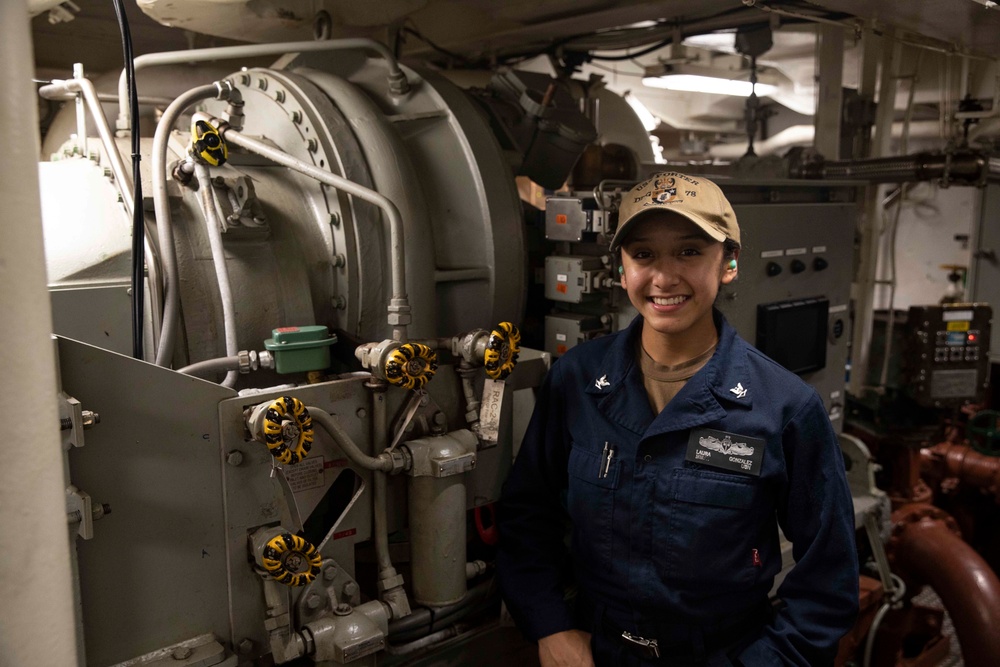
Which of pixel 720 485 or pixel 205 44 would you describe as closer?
pixel 720 485

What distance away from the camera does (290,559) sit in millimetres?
1678

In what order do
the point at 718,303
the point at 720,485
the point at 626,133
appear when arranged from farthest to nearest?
the point at 626,133 → the point at 718,303 → the point at 720,485

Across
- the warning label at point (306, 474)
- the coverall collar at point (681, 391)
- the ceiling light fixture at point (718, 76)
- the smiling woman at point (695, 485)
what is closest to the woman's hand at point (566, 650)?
the smiling woman at point (695, 485)

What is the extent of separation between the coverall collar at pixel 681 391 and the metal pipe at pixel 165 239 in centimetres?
94

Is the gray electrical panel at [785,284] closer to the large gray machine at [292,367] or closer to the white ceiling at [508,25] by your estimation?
the large gray machine at [292,367]

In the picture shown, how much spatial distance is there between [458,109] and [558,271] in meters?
0.55

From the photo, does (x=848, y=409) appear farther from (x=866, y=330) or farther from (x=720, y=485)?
(x=720, y=485)

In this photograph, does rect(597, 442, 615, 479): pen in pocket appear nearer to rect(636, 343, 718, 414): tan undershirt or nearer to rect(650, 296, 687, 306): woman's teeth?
rect(636, 343, 718, 414): tan undershirt

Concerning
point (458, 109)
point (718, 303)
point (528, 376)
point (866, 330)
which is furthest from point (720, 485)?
point (866, 330)

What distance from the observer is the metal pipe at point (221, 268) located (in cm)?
189

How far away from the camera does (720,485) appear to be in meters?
1.67

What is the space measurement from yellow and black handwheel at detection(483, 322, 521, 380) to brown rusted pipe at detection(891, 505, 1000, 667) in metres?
2.69

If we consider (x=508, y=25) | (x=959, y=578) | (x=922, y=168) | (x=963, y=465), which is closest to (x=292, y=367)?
(x=508, y=25)

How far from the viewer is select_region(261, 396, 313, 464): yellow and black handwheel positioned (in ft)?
5.19
